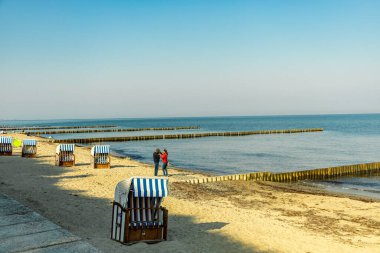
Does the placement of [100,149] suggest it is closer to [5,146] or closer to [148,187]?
[5,146]

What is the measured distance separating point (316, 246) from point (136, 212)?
5369mm

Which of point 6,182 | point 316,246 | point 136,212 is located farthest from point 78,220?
point 6,182

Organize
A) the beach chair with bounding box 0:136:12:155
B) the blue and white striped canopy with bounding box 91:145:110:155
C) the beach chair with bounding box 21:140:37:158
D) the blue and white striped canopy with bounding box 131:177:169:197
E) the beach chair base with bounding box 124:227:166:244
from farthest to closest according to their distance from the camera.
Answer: the beach chair with bounding box 0:136:12:155
the beach chair with bounding box 21:140:37:158
the blue and white striped canopy with bounding box 91:145:110:155
the beach chair base with bounding box 124:227:166:244
the blue and white striped canopy with bounding box 131:177:169:197

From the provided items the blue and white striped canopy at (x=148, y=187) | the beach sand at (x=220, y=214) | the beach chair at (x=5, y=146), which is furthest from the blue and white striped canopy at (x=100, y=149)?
the blue and white striped canopy at (x=148, y=187)

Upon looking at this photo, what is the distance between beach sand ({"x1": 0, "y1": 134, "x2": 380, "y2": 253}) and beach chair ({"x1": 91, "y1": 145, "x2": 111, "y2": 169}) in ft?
8.54

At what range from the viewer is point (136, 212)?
9820 mm

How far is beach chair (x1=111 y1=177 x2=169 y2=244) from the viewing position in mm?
9609

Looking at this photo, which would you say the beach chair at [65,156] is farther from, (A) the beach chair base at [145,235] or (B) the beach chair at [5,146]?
(A) the beach chair base at [145,235]

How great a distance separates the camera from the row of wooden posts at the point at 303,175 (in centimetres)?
2448

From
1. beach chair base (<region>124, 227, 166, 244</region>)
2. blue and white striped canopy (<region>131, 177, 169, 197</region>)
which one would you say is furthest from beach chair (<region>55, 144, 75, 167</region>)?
blue and white striped canopy (<region>131, 177, 169, 197</region>)

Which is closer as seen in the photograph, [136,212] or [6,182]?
[136,212]

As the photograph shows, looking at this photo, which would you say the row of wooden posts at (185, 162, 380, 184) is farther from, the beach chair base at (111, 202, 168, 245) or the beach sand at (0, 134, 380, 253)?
the beach chair base at (111, 202, 168, 245)

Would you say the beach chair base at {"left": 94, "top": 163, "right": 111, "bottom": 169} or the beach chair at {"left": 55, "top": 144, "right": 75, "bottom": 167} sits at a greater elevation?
the beach chair at {"left": 55, "top": 144, "right": 75, "bottom": 167}

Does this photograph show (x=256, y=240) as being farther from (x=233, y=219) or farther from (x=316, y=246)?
(x=233, y=219)
